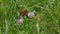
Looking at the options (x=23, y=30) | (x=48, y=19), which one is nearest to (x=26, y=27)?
(x=23, y=30)

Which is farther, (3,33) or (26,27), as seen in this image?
(26,27)

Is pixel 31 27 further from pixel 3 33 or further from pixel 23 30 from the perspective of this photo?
pixel 3 33

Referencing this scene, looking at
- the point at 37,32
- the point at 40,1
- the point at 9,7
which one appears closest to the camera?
the point at 37,32

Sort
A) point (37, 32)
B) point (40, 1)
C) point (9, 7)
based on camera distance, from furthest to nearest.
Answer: point (40, 1), point (9, 7), point (37, 32)

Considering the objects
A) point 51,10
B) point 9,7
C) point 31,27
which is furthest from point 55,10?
point 9,7

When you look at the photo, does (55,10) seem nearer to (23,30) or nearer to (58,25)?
(58,25)

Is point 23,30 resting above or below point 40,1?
below
